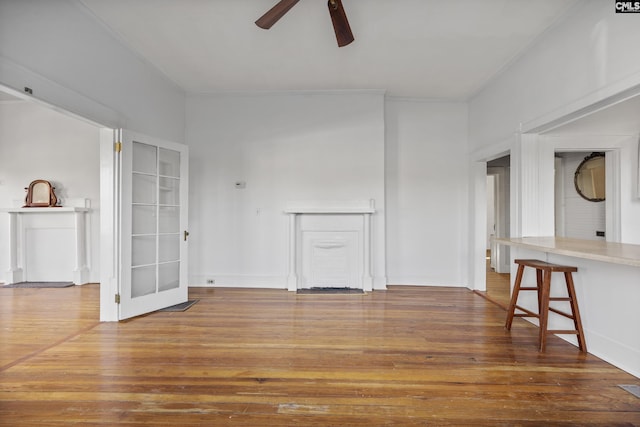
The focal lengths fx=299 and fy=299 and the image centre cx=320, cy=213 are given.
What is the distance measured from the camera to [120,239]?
3109 mm

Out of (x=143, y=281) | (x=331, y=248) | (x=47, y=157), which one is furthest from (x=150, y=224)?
(x=47, y=157)

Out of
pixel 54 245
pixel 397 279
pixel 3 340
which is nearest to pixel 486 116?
pixel 397 279

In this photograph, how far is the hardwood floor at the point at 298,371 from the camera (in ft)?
5.60

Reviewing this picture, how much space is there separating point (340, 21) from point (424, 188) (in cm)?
295

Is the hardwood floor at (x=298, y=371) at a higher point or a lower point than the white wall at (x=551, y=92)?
lower

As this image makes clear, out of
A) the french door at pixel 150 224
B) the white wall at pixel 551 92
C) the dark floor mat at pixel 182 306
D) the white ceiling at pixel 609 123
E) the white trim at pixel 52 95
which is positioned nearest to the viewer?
the white trim at pixel 52 95

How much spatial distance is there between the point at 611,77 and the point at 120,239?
448cm

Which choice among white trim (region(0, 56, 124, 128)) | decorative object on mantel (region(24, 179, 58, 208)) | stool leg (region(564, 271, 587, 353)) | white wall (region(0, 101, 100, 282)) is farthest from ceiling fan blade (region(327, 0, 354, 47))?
decorative object on mantel (region(24, 179, 58, 208))

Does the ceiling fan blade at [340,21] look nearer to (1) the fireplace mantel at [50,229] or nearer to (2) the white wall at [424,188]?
(2) the white wall at [424,188]

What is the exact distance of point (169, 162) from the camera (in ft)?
12.0

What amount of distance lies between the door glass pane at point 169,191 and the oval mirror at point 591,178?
517 cm

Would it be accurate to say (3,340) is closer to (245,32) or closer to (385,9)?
(245,32)

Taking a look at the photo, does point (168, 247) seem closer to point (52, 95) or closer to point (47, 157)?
point (52, 95)

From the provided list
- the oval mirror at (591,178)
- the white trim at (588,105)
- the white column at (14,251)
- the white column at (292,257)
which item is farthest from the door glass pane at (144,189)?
the oval mirror at (591,178)
